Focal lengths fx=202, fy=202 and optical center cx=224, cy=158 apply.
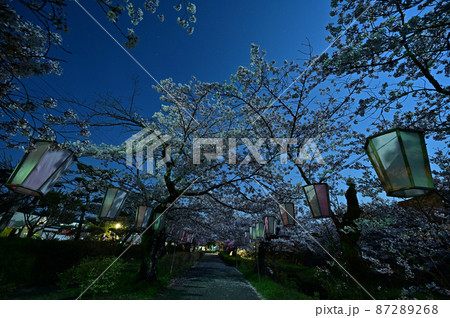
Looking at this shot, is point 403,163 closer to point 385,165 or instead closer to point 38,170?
point 385,165

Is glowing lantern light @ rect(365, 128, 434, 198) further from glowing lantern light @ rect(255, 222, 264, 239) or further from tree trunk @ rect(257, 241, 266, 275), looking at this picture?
tree trunk @ rect(257, 241, 266, 275)

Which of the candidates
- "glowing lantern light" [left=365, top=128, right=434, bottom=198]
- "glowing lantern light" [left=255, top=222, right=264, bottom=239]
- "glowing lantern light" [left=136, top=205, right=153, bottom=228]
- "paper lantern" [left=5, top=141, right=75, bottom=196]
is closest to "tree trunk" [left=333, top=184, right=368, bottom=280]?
"glowing lantern light" [left=365, top=128, right=434, bottom=198]

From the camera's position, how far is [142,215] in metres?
8.38

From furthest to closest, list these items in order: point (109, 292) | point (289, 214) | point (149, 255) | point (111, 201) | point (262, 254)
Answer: point (262, 254), point (149, 255), point (109, 292), point (289, 214), point (111, 201)

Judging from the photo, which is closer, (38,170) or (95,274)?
(38,170)

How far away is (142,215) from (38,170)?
20.2ft

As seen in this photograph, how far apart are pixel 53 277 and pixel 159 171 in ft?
23.1

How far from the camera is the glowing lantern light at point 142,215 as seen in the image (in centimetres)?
833

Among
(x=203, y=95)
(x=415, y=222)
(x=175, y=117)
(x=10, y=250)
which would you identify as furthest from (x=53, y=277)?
(x=415, y=222)

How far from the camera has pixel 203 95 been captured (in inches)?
345

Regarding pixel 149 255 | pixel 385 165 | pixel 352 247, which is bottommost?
pixel 149 255

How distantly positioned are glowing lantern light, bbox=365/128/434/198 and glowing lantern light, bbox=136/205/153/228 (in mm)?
8095

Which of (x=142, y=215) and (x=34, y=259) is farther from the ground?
(x=142, y=215)

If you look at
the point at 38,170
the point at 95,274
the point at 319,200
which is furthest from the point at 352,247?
the point at 95,274
